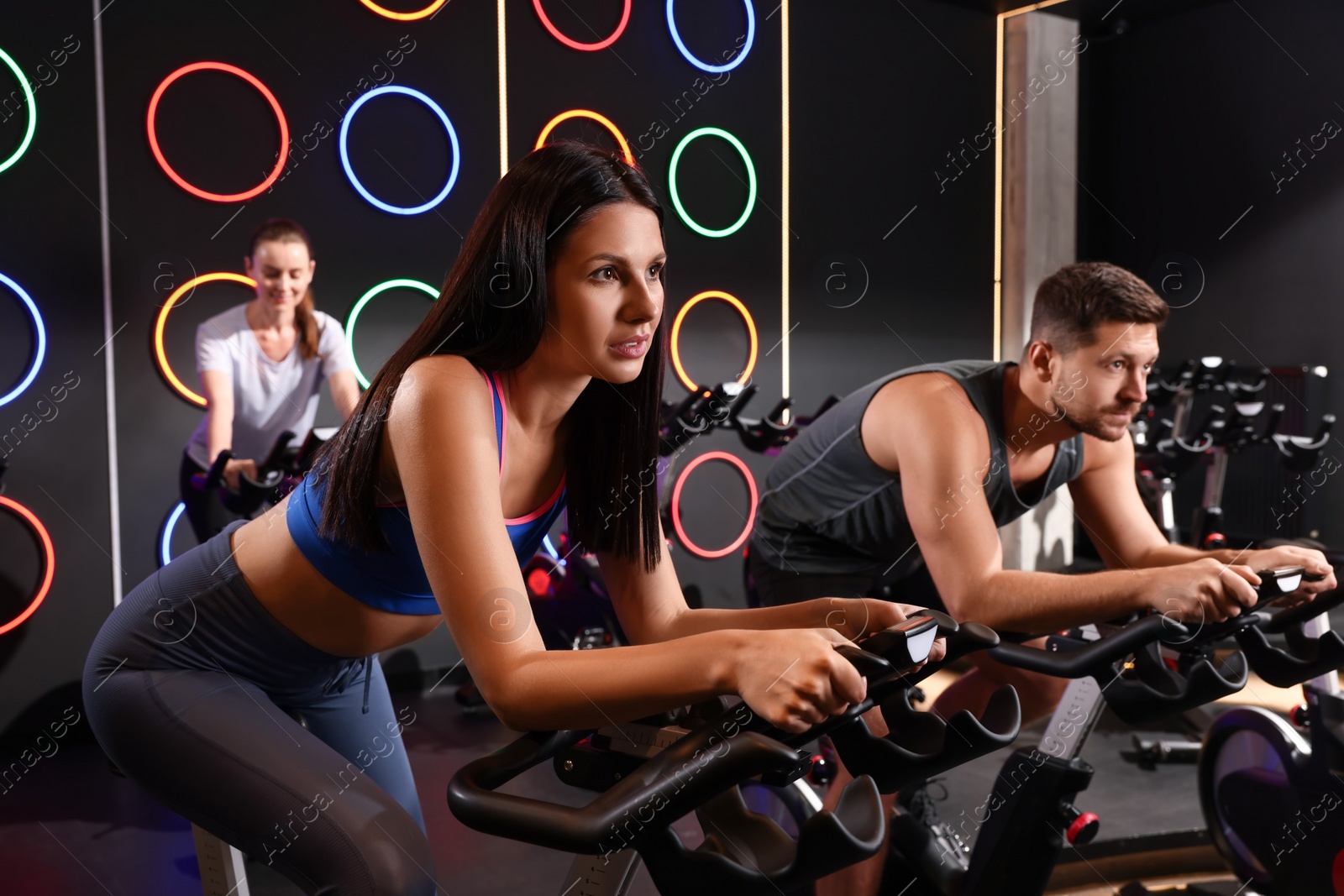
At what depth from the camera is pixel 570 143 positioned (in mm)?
1278

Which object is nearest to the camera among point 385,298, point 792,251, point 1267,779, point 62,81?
point 1267,779

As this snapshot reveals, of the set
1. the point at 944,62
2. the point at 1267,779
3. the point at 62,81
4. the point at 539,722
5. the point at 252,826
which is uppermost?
the point at 944,62

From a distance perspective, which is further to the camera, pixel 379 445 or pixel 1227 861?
pixel 1227 861

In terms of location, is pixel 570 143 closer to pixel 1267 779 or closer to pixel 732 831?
pixel 732 831

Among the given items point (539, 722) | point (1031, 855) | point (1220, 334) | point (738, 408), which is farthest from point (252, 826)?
point (1220, 334)

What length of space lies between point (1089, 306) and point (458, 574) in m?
1.53

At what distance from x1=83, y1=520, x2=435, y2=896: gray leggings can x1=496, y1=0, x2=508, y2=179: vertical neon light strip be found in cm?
337

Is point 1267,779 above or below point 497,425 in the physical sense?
below

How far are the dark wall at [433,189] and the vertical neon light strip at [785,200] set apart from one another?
3 cm

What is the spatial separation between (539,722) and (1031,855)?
1.37 m

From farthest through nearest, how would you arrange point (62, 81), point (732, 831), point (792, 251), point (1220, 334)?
point (1220, 334)
point (792, 251)
point (62, 81)
point (732, 831)

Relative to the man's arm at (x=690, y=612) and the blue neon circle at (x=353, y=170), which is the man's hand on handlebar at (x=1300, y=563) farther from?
the blue neon circle at (x=353, y=170)

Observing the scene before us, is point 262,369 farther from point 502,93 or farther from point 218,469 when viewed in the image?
point 502,93

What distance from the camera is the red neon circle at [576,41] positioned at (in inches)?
182
